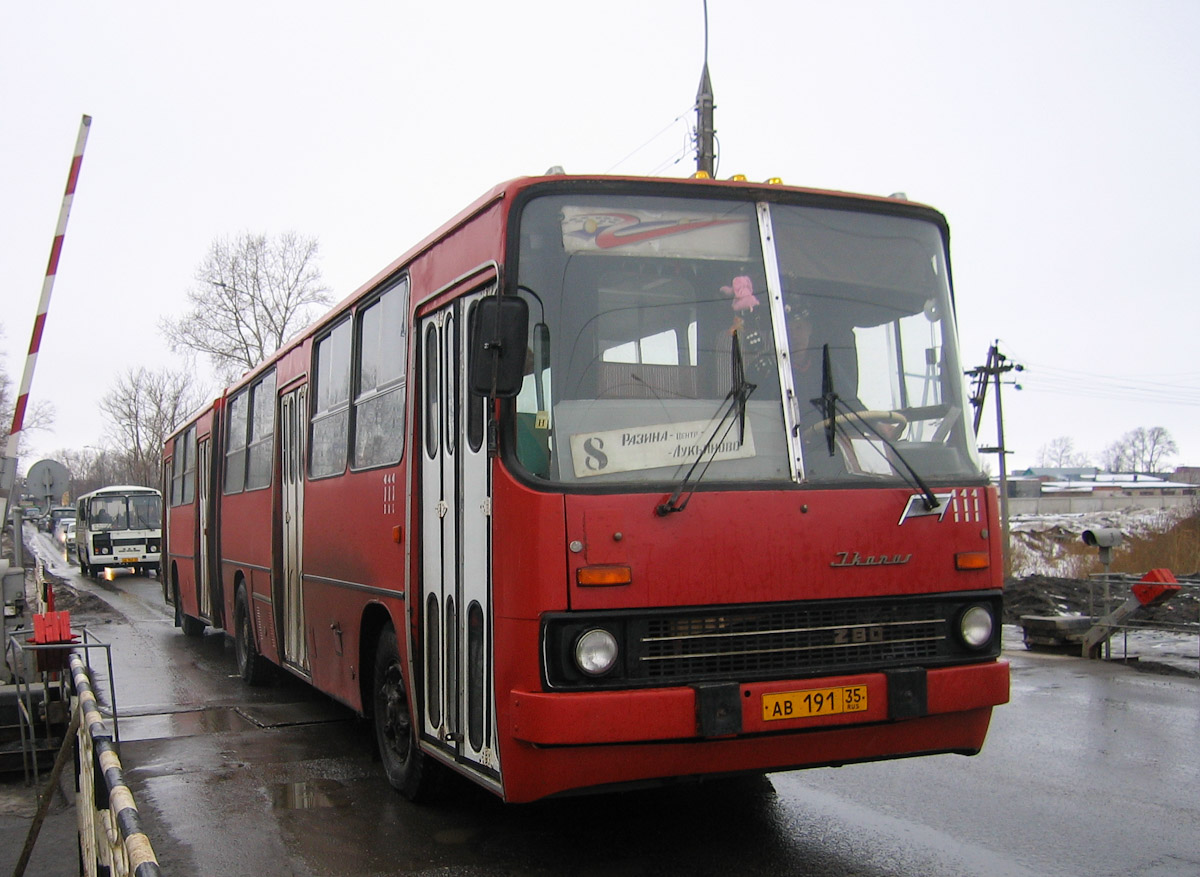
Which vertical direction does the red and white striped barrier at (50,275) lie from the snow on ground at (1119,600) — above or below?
above

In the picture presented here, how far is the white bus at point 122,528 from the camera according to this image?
119 feet

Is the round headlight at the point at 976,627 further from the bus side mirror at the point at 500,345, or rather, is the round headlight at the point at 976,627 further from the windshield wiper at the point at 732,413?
the bus side mirror at the point at 500,345

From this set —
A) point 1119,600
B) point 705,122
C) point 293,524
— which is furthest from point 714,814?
point 705,122

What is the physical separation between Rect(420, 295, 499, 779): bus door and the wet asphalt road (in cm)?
71

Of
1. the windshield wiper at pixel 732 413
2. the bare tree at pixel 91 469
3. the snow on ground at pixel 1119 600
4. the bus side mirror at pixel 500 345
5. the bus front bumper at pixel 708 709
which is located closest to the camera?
the bus front bumper at pixel 708 709

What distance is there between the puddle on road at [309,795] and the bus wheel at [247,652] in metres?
4.18

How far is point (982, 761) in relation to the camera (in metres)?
7.74

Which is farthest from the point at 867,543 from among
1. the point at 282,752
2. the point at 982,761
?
the point at 282,752

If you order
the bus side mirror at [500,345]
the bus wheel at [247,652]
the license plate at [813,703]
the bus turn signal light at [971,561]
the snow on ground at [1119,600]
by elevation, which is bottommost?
the snow on ground at [1119,600]

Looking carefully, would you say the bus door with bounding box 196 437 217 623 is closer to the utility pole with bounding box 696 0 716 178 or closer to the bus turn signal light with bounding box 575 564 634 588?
the utility pole with bounding box 696 0 716 178

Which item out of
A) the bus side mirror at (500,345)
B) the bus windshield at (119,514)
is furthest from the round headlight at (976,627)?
the bus windshield at (119,514)

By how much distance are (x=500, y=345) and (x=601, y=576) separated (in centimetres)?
102

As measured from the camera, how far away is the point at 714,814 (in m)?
6.37

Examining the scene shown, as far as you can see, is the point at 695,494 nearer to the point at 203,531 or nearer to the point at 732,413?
the point at 732,413
